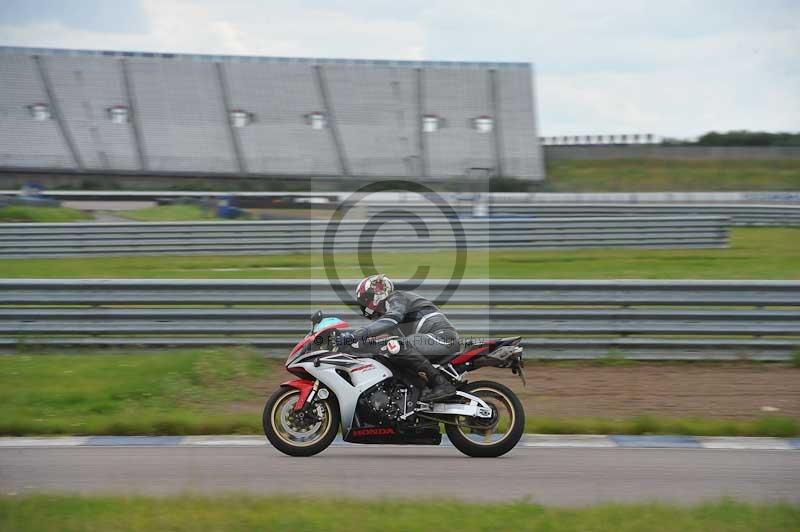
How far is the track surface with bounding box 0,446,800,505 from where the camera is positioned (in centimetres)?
616

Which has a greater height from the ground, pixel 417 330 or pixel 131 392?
pixel 417 330

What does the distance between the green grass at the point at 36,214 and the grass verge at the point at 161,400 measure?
1838 cm

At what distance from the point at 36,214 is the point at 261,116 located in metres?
28.0

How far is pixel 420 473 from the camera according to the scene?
22.1 ft

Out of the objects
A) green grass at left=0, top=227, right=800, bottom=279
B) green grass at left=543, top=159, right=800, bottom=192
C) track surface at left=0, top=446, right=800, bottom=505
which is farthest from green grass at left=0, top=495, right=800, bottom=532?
green grass at left=543, top=159, right=800, bottom=192

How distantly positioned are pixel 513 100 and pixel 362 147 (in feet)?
39.9

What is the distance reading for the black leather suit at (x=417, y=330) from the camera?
7.21 metres

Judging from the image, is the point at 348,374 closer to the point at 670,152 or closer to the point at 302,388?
the point at 302,388

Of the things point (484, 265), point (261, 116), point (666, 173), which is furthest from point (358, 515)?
point (666, 173)

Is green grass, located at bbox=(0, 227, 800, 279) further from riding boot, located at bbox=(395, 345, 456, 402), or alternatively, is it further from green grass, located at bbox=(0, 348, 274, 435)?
riding boot, located at bbox=(395, 345, 456, 402)

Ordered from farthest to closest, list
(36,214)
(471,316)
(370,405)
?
(36,214), (471,316), (370,405)

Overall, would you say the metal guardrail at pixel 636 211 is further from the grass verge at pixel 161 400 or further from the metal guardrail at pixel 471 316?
the grass verge at pixel 161 400

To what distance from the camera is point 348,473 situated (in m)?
6.72

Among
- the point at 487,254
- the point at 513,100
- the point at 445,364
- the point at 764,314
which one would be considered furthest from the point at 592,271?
the point at 513,100
